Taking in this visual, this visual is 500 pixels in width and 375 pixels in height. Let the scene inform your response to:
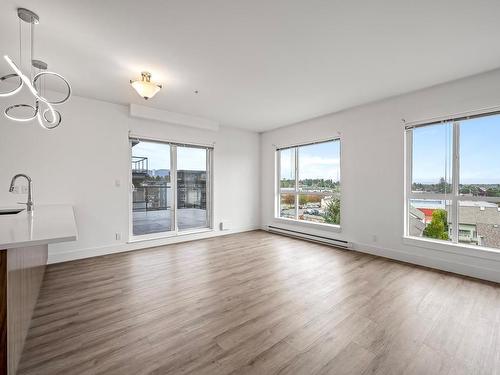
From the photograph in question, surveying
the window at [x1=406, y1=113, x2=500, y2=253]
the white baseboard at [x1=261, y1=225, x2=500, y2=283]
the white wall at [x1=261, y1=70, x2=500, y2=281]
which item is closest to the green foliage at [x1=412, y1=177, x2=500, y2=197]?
the window at [x1=406, y1=113, x2=500, y2=253]

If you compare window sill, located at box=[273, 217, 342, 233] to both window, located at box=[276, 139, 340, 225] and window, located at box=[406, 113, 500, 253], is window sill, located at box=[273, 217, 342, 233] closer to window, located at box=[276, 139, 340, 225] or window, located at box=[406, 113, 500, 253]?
window, located at box=[276, 139, 340, 225]

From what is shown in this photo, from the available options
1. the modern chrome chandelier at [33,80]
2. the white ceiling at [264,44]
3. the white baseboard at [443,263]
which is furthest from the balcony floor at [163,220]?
the white baseboard at [443,263]

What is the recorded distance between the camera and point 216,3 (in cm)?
192

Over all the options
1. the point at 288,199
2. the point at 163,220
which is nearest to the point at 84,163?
the point at 163,220

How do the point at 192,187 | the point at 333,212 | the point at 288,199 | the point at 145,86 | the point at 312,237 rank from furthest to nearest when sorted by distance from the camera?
the point at 288,199
the point at 192,187
the point at 312,237
the point at 333,212
the point at 145,86

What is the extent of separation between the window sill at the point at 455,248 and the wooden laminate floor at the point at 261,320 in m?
0.36

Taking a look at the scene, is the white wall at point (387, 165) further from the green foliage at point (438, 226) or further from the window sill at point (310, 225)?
the green foliage at point (438, 226)

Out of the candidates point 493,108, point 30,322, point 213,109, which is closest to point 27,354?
point 30,322

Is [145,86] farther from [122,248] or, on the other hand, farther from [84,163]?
[122,248]

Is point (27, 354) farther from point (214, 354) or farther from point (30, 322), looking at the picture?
point (214, 354)

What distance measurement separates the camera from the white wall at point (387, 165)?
3141 mm

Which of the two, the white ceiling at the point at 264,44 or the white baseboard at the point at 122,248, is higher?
the white ceiling at the point at 264,44

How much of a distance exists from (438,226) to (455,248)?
37 cm

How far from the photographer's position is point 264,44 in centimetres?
248
